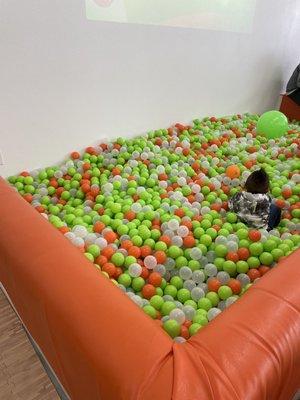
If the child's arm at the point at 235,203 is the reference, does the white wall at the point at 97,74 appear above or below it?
above

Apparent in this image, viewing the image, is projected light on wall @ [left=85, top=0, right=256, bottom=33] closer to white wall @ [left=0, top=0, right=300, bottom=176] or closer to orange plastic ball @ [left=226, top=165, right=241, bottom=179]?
white wall @ [left=0, top=0, right=300, bottom=176]

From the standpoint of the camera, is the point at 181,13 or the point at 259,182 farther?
the point at 181,13

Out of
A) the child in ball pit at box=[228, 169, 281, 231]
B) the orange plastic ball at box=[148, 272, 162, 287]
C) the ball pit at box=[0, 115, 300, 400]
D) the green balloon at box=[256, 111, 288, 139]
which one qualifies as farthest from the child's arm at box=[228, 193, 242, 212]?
the green balloon at box=[256, 111, 288, 139]

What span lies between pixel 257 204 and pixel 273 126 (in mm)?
1244

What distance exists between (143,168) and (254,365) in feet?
4.53

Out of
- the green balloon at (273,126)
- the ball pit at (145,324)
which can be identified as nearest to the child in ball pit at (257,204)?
the ball pit at (145,324)

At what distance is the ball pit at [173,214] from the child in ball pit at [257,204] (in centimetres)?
5

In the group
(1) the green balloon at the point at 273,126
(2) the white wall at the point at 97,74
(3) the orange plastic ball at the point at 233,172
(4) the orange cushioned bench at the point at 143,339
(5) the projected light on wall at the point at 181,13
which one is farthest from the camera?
(1) the green balloon at the point at 273,126

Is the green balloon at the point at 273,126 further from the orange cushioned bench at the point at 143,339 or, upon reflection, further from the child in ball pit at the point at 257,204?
the orange cushioned bench at the point at 143,339

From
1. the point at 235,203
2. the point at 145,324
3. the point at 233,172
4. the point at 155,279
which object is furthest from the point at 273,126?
the point at 145,324

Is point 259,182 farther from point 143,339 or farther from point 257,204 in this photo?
point 143,339

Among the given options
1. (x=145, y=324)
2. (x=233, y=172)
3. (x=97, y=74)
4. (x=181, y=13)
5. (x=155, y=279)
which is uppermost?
(x=181, y=13)

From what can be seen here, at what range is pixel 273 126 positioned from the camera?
2480mm

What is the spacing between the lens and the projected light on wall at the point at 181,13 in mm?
1774
